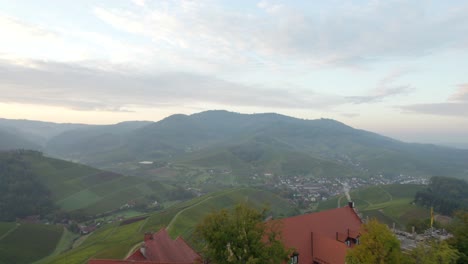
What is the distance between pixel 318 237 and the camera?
131 ft

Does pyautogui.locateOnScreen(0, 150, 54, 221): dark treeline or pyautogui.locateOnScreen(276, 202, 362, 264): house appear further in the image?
pyautogui.locateOnScreen(0, 150, 54, 221): dark treeline

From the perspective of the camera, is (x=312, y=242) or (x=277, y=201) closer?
(x=312, y=242)

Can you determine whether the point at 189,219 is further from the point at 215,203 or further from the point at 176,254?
the point at 176,254

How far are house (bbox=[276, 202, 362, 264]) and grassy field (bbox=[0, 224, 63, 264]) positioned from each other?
340 feet

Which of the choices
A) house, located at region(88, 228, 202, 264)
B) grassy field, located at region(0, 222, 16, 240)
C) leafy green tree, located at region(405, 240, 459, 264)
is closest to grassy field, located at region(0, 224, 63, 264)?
grassy field, located at region(0, 222, 16, 240)

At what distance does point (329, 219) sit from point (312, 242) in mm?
5955

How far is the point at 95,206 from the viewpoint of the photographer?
181 meters

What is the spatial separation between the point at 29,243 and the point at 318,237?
120515mm

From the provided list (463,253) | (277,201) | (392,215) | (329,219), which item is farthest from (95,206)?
(463,253)

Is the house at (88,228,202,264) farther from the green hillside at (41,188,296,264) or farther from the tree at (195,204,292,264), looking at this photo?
the green hillside at (41,188,296,264)

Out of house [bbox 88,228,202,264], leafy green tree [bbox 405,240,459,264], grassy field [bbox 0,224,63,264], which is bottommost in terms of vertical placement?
grassy field [bbox 0,224,63,264]

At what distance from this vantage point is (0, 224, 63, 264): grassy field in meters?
108

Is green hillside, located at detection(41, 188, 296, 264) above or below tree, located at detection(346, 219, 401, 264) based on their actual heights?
below

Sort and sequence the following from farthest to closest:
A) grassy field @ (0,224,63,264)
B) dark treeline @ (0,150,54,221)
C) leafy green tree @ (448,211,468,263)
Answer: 1. dark treeline @ (0,150,54,221)
2. grassy field @ (0,224,63,264)
3. leafy green tree @ (448,211,468,263)
